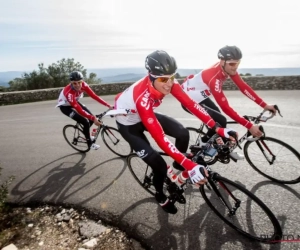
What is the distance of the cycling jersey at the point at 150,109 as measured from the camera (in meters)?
3.03

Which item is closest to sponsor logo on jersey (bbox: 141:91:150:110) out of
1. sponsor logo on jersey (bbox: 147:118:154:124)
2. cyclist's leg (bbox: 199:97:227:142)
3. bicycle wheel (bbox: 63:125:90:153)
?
sponsor logo on jersey (bbox: 147:118:154:124)

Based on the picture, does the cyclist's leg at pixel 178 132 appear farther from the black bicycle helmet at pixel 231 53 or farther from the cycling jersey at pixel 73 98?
the cycling jersey at pixel 73 98

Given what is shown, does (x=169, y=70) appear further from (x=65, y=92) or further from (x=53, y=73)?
(x=53, y=73)

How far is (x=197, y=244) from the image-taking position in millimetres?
3068

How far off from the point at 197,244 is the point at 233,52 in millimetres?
3284

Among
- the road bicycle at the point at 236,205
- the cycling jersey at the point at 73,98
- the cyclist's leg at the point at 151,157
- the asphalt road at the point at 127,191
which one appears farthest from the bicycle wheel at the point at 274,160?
the cycling jersey at the point at 73,98

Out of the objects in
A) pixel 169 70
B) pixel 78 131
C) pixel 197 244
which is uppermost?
pixel 169 70

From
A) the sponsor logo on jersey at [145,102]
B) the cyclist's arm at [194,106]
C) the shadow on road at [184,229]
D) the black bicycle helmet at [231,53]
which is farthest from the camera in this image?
the black bicycle helmet at [231,53]

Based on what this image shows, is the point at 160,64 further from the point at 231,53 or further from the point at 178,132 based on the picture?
the point at 231,53

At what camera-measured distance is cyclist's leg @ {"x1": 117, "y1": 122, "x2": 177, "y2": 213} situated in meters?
3.47

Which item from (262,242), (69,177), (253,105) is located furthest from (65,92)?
(253,105)

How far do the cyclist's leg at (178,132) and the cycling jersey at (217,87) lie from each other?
83 centimetres

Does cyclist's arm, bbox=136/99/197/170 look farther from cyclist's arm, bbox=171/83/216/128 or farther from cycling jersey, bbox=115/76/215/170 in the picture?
cyclist's arm, bbox=171/83/216/128

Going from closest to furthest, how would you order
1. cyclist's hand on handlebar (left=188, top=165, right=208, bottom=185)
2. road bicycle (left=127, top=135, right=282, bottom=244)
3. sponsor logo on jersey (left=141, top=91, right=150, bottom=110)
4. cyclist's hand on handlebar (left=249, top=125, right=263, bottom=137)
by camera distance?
cyclist's hand on handlebar (left=188, top=165, right=208, bottom=185) → road bicycle (left=127, top=135, right=282, bottom=244) → sponsor logo on jersey (left=141, top=91, right=150, bottom=110) → cyclist's hand on handlebar (left=249, top=125, right=263, bottom=137)
